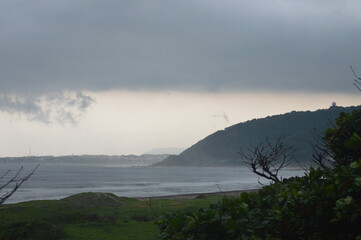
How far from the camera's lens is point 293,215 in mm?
5512

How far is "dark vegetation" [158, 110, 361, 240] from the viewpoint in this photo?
5.11 m

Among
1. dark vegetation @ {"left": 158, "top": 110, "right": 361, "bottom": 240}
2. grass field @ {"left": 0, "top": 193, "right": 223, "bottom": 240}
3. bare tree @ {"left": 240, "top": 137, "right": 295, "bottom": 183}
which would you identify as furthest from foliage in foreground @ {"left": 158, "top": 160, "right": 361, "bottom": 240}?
grass field @ {"left": 0, "top": 193, "right": 223, "bottom": 240}

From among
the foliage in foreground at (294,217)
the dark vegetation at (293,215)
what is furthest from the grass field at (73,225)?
the foliage in foreground at (294,217)

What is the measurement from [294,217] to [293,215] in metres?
0.02

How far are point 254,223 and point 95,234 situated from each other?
19926 millimetres

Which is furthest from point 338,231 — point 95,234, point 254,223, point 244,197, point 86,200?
point 86,200

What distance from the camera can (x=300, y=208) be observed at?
216 inches

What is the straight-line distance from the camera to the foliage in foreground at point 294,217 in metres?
5.10

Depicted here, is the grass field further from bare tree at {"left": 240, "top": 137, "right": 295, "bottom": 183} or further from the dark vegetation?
the dark vegetation

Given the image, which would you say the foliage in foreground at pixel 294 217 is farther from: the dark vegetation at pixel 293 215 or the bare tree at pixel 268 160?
the bare tree at pixel 268 160

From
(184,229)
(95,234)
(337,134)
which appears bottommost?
(95,234)

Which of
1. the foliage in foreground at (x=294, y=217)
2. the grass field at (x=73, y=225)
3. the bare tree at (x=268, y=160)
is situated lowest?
the grass field at (x=73, y=225)

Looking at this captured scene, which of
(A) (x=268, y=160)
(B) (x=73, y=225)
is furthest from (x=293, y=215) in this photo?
(B) (x=73, y=225)

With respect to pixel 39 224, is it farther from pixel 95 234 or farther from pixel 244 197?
pixel 244 197
